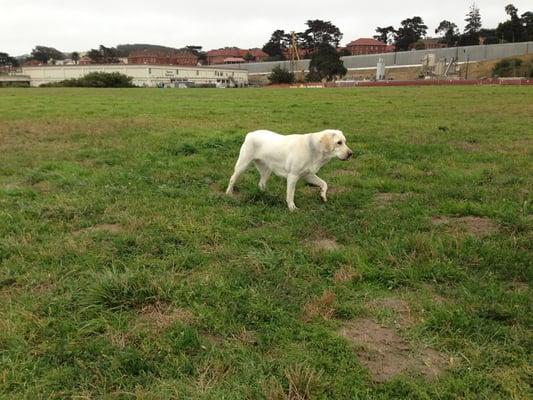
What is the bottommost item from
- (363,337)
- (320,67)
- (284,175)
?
(363,337)

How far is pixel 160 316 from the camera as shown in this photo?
4438 mm

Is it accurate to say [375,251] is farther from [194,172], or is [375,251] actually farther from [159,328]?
[194,172]

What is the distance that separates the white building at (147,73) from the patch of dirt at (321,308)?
120314mm

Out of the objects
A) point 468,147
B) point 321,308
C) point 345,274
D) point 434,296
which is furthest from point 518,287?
point 468,147

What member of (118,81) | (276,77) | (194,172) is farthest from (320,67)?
(194,172)

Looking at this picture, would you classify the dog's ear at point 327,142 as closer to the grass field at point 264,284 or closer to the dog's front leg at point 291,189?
the dog's front leg at point 291,189

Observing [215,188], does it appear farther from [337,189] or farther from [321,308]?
[321,308]

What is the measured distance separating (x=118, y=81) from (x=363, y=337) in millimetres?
92090

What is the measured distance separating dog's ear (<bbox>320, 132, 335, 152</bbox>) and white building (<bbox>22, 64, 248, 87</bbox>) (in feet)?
385

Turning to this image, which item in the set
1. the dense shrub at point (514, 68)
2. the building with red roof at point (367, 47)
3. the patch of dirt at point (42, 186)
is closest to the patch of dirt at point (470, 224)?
the patch of dirt at point (42, 186)

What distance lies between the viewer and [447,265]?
5.38 meters

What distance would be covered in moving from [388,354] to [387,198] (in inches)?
190

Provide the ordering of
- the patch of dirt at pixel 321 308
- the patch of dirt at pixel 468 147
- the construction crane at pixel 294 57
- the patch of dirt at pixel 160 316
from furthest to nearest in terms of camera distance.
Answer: the construction crane at pixel 294 57 → the patch of dirt at pixel 468 147 → the patch of dirt at pixel 321 308 → the patch of dirt at pixel 160 316

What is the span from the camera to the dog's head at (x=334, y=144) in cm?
746
